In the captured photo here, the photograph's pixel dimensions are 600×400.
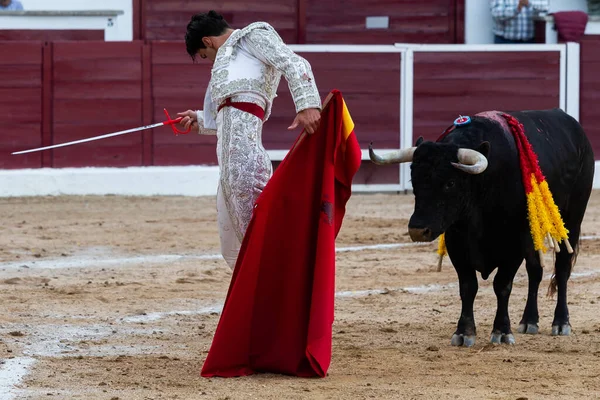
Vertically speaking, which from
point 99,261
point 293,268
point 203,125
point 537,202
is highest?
point 203,125

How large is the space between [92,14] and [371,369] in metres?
6.94

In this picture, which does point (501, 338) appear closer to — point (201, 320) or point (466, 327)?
point (466, 327)

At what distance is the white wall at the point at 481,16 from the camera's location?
1088cm

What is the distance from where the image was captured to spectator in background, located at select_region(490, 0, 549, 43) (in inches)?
408

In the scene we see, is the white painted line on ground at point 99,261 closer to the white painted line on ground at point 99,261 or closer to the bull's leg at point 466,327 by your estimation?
the white painted line on ground at point 99,261

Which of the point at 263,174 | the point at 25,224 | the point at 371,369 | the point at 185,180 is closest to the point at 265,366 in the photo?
the point at 371,369

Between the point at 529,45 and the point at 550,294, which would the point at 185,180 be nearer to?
the point at 529,45

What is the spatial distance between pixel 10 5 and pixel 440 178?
6721 millimetres

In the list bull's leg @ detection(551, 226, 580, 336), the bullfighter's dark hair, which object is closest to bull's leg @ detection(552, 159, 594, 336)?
bull's leg @ detection(551, 226, 580, 336)

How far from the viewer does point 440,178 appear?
4.21m

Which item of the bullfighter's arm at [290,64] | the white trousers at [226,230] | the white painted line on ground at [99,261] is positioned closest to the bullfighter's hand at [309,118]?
the bullfighter's arm at [290,64]

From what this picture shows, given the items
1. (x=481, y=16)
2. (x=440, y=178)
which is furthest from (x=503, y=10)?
(x=440, y=178)

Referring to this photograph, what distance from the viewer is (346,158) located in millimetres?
3830

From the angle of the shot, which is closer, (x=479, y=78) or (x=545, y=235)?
(x=545, y=235)
